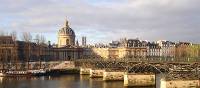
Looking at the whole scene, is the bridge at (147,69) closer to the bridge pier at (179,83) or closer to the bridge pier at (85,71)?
the bridge pier at (179,83)

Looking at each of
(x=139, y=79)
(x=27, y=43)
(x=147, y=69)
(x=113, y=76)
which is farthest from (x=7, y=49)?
(x=139, y=79)

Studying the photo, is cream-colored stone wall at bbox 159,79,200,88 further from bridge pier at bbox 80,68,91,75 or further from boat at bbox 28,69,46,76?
bridge pier at bbox 80,68,91,75

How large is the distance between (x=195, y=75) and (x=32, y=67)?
7822 cm

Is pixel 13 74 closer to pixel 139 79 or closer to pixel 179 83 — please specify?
pixel 139 79

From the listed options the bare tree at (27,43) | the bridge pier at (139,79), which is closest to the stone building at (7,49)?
the bare tree at (27,43)

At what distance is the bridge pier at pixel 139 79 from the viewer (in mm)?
77656

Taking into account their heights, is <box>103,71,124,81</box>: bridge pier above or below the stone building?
below

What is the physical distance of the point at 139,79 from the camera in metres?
78.1

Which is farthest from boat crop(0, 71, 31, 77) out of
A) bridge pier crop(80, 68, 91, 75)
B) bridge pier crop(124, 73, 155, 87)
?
bridge pier crop(124, 73, 155, 87)

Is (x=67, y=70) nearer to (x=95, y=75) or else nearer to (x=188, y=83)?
(x=95, y=75)

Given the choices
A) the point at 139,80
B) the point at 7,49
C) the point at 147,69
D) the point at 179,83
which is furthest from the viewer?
the point at 7,49

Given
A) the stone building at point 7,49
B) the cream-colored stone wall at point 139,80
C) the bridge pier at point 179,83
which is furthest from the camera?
the stone building at point 7,49

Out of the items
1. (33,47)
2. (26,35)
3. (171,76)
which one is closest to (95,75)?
(26,35)

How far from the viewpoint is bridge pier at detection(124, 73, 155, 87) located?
3057 inches
